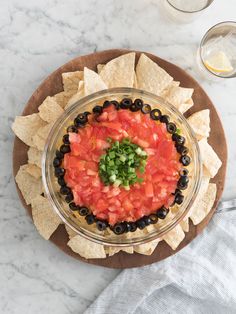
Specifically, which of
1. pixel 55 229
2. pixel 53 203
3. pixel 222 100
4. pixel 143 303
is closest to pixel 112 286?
pixel 143 303

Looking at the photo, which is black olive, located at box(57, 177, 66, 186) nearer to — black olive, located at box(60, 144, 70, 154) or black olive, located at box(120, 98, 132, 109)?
black olive, located at box(60, 144, 70, 154)

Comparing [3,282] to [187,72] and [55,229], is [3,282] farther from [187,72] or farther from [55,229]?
[187,72]

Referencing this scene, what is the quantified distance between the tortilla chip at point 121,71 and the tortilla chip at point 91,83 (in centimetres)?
5

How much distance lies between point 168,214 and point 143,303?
0.55 metres

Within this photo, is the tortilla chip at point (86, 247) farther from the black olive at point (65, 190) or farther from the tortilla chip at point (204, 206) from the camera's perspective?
the tortilla chip at point (204, 206)

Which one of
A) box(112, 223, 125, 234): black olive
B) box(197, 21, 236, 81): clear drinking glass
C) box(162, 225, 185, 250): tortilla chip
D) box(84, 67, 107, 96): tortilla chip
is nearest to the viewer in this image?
box(112, 223, 125, 234): black olive

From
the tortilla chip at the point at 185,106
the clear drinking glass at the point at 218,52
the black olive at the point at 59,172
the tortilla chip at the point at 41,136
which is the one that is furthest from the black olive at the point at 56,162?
the clear drinking glass at the point at 218,52

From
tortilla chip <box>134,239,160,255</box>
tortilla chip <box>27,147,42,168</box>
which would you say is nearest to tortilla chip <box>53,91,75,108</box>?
tortilla chip <box>27,147,42,168</box>

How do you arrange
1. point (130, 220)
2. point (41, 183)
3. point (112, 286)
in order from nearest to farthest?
point (130, 220)
point (41, 183)
point (112, 286)

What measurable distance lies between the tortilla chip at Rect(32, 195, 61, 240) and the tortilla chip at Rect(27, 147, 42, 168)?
0.60 feet

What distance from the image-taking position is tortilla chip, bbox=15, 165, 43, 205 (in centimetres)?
231

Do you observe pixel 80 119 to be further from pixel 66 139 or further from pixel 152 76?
pixel 152 76

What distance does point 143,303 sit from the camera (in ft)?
8.29

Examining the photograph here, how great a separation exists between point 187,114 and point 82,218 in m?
0.67
